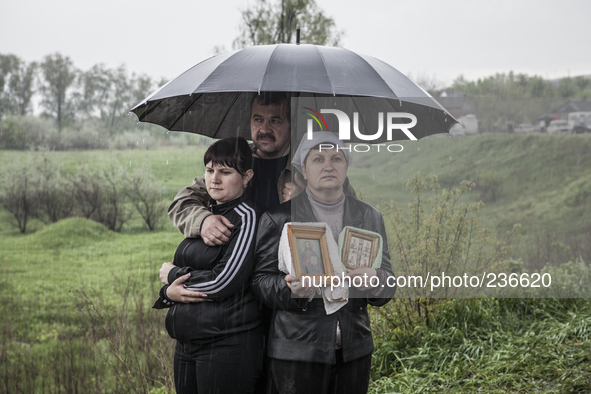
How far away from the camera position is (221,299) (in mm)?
2574

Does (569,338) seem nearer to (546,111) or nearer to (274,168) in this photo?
(546,111)

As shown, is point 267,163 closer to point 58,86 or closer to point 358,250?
point 358,250

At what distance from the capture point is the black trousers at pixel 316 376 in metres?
2.48

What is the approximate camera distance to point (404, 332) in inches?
203

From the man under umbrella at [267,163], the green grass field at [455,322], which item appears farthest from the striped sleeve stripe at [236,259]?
the green grass field at [455,322]

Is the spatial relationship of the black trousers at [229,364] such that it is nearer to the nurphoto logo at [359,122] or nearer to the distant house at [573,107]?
the nurphoto logo at [359,122]

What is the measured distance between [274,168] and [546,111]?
16.9 ft

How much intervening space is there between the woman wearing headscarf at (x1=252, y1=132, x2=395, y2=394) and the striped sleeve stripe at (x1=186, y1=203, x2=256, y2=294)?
6 cm

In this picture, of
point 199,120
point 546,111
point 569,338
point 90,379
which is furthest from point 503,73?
point 90,379

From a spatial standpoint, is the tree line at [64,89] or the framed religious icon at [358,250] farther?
the tree line at [64,89]

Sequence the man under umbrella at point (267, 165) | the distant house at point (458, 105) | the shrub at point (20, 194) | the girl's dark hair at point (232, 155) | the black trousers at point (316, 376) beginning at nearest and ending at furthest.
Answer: the black trousers at point (316, 376) → the girl's dark hair at point (232, 155) → the man under umbrella at point (267, 165) → the distant house at point (458, 105) → the shrub at point (20, 194)

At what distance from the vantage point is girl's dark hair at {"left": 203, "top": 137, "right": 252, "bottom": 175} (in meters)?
2.61

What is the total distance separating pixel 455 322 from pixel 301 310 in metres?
3.22

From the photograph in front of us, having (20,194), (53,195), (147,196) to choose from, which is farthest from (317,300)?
(20,194)
